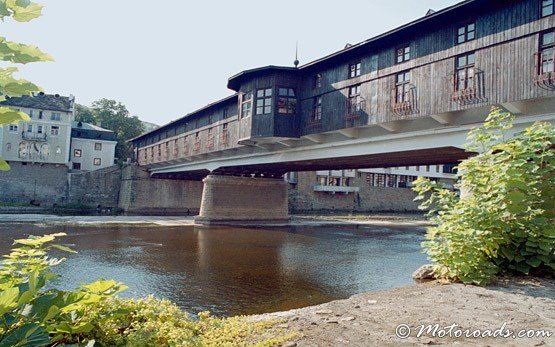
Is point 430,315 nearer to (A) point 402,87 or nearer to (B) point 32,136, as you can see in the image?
(A) point 402,87

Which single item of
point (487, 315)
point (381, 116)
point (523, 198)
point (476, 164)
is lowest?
point (487, 315)

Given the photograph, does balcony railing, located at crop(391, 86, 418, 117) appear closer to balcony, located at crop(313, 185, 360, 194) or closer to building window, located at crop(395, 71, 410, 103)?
building window, located at crop(395, 71, 410, 103)

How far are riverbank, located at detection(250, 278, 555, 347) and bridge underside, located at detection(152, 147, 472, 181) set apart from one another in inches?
417

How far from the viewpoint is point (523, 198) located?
Result: 20.8ft

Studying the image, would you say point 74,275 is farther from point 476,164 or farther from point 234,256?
point 476,164

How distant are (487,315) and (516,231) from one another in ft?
7.77

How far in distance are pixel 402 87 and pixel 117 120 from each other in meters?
59.4

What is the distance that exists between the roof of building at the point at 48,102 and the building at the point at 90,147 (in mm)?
4183

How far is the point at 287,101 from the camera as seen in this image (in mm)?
22281

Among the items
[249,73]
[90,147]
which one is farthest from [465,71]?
[90,147]

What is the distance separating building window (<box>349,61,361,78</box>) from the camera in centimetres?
1876

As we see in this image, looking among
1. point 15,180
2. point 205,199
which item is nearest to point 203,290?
point 205,199

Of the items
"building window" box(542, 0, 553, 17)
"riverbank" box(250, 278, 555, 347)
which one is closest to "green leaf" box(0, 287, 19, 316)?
"riverbank" box(250, 278, 555, 347)

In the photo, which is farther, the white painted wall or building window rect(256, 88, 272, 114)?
the white painted wall
